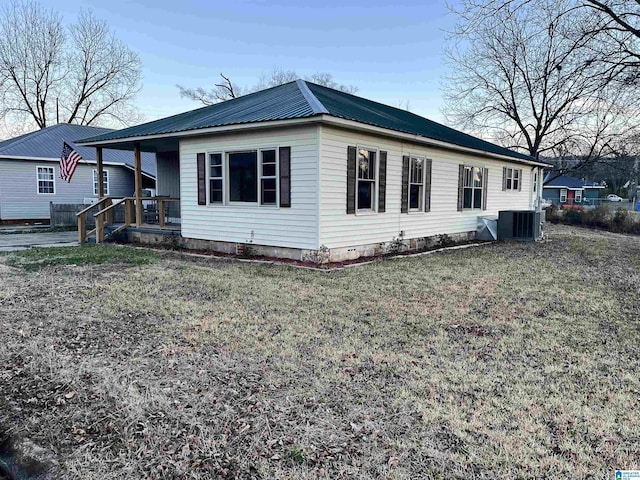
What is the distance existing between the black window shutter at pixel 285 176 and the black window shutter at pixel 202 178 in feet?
7.34

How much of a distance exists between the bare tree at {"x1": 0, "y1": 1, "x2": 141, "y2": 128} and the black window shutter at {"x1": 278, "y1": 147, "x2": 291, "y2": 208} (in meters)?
27.0

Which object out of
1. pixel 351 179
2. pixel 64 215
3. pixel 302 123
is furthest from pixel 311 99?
pixel 64 215

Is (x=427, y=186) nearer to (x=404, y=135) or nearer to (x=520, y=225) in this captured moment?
(x=404, y=135)

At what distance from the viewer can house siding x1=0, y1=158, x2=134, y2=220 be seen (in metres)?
16.9

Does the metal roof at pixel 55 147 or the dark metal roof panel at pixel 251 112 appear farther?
the metal roof at pixel 55 147

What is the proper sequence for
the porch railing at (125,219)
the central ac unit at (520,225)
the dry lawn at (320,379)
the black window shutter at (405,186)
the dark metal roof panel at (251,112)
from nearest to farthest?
the dry lawn at (320,379) → the dark metal roof panel at (251,112) → the black window shutter at (405,186) → the porch railing at (125,219) → the central ac unit at (520,225)

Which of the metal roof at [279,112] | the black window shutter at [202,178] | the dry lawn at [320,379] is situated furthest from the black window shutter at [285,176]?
the dry lawn at [320,379]

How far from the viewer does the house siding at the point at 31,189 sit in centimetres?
1688

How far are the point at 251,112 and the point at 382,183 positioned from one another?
3.25m

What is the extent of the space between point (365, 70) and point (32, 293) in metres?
22.5

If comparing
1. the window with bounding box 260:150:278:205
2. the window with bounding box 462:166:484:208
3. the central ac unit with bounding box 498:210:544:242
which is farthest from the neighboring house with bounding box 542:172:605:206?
the window with bounding box 260:150:278:205

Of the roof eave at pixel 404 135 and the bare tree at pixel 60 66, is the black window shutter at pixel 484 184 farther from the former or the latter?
the bare tree at pixel 60 66

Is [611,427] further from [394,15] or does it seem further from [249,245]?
[394,15]

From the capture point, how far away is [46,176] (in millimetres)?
17875
